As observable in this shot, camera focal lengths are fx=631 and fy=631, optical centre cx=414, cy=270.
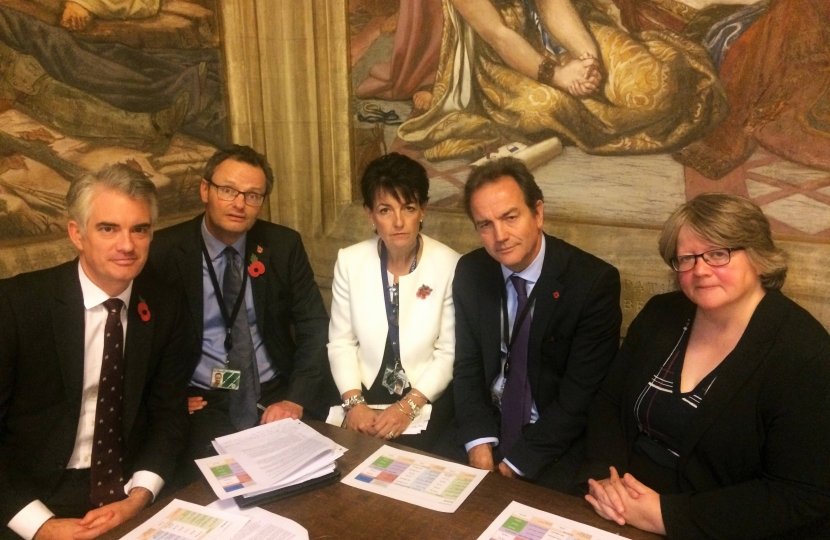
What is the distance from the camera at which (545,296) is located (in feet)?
8.36

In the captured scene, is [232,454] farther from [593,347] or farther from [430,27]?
[430,27]

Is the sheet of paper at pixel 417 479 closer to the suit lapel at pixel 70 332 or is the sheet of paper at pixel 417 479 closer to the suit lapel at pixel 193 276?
the suit lapel at pixel 70 332

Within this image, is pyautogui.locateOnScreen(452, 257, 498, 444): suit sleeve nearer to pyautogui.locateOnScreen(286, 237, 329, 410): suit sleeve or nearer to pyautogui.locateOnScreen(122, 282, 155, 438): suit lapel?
pyautogui.locateOnScreen(286, 237, 329, 410): suit sleeve

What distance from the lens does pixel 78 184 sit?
213 centimetres

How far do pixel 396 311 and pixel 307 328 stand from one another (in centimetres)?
56

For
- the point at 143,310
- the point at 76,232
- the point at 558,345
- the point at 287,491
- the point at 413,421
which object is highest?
the point at 76,232

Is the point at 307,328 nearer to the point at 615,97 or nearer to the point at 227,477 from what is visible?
the point at 227,477

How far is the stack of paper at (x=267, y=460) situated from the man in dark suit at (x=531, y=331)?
788mm

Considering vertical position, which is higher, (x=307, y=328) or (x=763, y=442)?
(x=307, y=328)

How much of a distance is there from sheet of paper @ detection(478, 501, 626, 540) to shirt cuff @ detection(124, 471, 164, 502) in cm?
124

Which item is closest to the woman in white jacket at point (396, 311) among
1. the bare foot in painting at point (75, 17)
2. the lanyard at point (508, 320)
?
the lanyard at point (508, 320)

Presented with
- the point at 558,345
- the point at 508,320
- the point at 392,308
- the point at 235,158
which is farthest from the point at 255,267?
the point at 558,345

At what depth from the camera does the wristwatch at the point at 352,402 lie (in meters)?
2.84

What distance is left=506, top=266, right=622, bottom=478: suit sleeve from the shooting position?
250 centimetres
